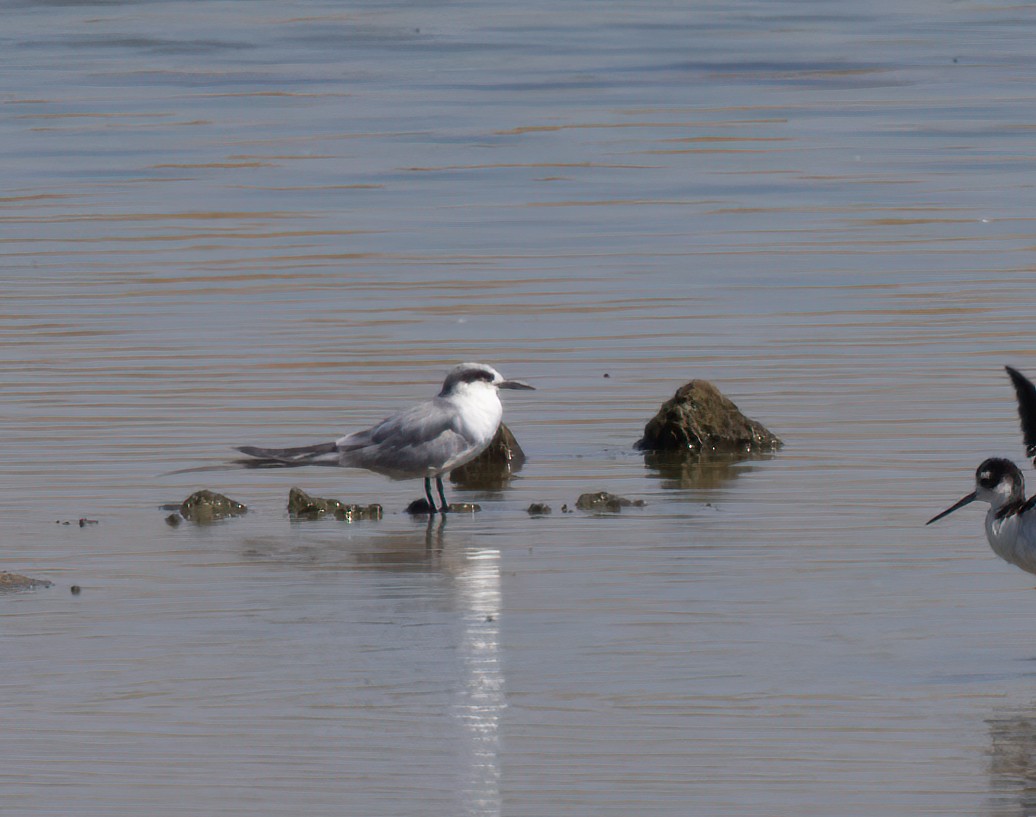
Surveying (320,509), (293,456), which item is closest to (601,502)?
(320,509)

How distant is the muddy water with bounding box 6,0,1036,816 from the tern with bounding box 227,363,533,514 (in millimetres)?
177

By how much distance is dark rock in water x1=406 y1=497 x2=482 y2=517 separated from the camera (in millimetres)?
8307

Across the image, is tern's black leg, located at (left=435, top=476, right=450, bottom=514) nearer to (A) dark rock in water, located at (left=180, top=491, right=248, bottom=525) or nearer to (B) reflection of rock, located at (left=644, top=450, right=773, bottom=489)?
(A) dark rock in water, located at (left=180, top=491, right=248, bottom=525)

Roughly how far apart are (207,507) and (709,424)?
2.11 metres

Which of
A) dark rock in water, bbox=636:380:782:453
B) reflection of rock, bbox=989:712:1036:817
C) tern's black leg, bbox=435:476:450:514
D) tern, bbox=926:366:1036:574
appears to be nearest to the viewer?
reflection of rock, bbox=989:712:1036:817

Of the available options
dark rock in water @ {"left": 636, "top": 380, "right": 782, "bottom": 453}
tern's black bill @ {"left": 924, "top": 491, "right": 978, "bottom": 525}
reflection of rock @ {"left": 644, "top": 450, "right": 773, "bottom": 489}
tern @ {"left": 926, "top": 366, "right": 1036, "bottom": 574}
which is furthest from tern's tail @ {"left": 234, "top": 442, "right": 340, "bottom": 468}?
tern @ {"left": 926, "top": 366, "right": 1036, "bottom": 574}

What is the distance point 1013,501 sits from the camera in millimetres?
6875

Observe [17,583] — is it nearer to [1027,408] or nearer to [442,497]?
[442,497]

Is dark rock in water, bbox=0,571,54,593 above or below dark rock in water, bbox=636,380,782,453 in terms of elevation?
below

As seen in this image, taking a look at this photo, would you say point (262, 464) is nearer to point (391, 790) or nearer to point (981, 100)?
point (391, 790)

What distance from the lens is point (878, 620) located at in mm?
6438

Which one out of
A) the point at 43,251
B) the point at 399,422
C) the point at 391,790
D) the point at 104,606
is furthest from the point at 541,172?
the point at 391,790

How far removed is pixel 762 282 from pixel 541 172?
453cm

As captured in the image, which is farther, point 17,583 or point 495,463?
point 495,463
